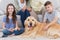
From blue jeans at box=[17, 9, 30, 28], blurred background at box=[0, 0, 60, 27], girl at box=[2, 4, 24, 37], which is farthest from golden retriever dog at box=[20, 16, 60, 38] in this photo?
blurred background at box=[0, 0, 60, 27]

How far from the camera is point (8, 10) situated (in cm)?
277

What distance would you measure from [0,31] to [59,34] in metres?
0.93

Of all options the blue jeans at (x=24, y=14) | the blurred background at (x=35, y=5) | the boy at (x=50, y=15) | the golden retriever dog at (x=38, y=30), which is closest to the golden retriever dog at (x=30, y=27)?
the golden retriever dog at (x=38, y=30)

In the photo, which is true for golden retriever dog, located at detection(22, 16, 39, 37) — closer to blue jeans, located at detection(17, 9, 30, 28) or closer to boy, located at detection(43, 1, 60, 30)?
boy, located at detection(43, 1, 60, 30)

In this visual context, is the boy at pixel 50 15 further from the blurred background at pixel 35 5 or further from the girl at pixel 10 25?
the girl at pixel 10 25

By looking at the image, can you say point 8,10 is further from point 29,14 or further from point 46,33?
point 46,33

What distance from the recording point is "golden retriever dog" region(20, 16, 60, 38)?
8.48ft

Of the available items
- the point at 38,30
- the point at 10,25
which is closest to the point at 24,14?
the point at 10,25

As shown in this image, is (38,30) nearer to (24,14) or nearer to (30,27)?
(30,27)

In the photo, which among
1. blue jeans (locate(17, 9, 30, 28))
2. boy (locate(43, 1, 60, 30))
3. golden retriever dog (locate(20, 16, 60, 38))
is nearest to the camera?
golden retriever dog (locate(20, 16, 60, 38))

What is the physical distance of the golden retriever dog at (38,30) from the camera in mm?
2586

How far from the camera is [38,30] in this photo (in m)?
2.66

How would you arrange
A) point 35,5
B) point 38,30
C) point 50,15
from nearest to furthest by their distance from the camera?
→ point 38,30, point 50,15, point 35,5

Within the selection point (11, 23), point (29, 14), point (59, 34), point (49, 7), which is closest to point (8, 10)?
point (11, 23)
